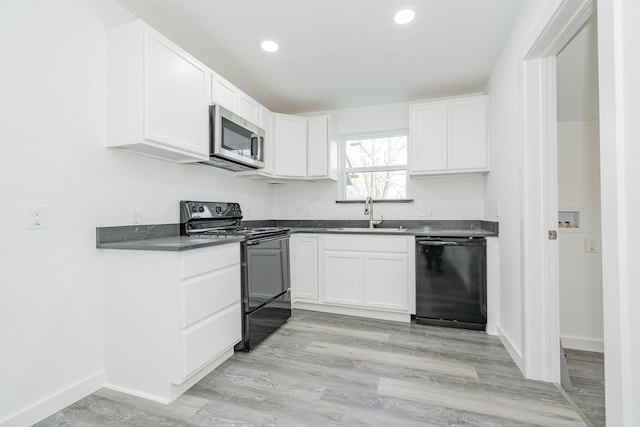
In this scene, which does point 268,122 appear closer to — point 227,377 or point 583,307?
point 227,377

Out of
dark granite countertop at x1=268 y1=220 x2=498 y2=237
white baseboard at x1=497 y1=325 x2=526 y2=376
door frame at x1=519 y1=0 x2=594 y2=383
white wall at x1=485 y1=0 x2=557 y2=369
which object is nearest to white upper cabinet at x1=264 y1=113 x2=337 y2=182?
dark granite countertop at x1=268 y1=220 x2=498 y2=237

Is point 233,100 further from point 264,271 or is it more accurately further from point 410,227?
point 410,227

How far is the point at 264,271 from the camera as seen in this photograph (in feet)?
8.50

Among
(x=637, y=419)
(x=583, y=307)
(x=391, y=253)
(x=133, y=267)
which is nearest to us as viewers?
(x=637, y=419)

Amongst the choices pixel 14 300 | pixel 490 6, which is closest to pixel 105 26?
pixel 14 300

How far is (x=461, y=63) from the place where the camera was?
8.96 feet

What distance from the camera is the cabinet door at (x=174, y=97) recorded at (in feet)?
6.00

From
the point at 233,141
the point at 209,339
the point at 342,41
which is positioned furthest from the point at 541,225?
the point at 233,141

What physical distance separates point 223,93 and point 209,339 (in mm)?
1988

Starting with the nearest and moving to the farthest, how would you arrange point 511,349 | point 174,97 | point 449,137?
point 174,97 → point 511,349 → point 449,137

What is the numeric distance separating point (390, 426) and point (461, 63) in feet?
9.72

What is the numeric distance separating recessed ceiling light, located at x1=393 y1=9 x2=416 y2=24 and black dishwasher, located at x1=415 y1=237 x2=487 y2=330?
6.10 feet

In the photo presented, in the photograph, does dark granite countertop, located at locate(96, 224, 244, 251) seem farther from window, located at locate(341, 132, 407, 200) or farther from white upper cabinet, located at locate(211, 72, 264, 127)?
window, located at locate(341, 132, 407, 200)

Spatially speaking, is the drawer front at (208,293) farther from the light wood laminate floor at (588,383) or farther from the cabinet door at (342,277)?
the light wood laminate floor at (588,383)
